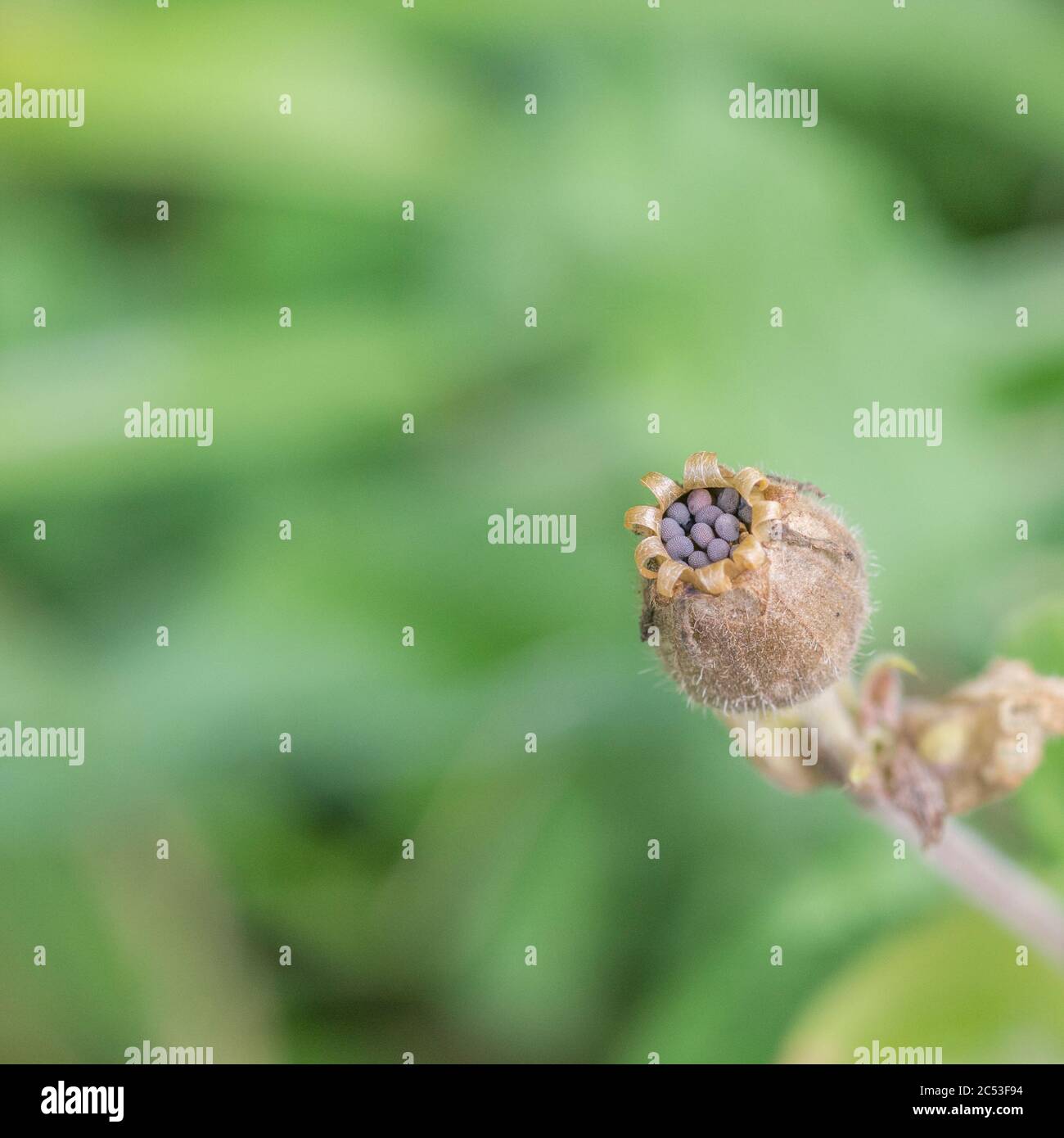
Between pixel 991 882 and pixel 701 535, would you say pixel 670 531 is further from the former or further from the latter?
pixel 991 882

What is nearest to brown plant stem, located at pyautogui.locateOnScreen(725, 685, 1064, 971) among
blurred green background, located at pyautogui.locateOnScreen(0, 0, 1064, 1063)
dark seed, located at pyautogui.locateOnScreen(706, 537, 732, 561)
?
dark seed, located at pyautogui.locateOnScreen(706, 537, 732, 561)

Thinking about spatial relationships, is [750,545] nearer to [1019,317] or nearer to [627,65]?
[1019,317]

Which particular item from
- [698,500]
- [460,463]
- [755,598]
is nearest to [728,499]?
[698,500]

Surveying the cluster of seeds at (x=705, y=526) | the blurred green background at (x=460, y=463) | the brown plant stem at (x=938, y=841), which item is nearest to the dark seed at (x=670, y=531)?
the cluster of seeds at (x=705, y=526)

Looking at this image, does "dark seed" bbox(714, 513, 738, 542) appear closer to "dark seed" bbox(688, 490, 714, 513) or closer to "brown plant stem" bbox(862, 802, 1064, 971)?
"dark seed" bbox(688, 490, 714, 513)
